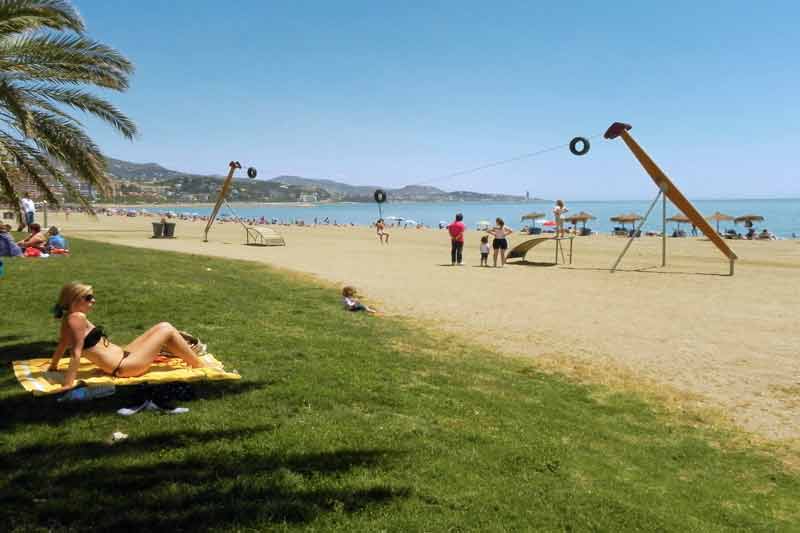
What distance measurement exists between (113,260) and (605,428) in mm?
11634

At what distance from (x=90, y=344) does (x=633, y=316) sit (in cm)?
944

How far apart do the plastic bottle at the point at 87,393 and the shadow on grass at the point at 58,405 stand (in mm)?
36

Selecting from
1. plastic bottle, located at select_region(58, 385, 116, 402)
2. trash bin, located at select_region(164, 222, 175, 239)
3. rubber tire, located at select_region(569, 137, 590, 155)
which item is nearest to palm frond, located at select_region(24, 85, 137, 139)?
plastic bottle, located at select_region(58, 385, 116, 402)

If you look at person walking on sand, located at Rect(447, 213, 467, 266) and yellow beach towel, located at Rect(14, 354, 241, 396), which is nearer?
yellow beach towel, located at Rect(14, 354, 241, 396)

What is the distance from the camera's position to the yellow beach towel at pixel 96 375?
488cm

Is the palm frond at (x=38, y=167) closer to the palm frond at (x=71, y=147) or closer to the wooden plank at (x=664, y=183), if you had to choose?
the palm frond at (x=71, y=147)

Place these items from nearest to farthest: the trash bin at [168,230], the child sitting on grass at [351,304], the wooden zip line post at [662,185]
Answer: the child sitting on grass at [351,304] → the wooden zip line post at [662,185] → the trash bin at [168,230]

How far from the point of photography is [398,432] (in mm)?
4672

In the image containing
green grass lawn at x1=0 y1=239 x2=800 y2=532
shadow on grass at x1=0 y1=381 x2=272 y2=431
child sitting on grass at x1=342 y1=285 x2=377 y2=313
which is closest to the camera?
green grass lawn at x1=0 y1=239 x2=800 y2=532

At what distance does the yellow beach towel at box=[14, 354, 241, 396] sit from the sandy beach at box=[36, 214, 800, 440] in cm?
451

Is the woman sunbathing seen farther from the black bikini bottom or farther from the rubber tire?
the rubber tire

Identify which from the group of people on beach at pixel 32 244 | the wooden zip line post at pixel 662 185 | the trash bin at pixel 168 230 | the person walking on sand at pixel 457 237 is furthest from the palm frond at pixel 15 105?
the trash bin at pixel 168 230

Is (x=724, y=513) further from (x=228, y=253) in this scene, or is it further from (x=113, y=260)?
(x=228, y=253)

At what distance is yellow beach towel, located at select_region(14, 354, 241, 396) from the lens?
16.0 ft
